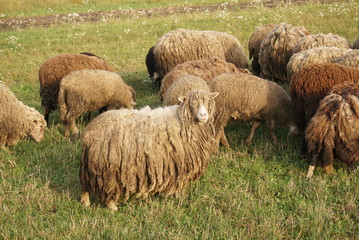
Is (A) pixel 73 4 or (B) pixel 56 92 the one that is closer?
(B) pixel 56 92

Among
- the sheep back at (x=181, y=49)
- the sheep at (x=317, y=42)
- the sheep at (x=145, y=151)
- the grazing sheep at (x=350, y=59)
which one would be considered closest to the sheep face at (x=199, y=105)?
the sheep at (x=145, y=151)

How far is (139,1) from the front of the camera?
1070 inches

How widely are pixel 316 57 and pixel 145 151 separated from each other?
406 cm

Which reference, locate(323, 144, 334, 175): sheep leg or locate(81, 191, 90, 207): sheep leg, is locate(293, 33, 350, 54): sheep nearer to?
locate(323, 144, 334, 175): sheep leg

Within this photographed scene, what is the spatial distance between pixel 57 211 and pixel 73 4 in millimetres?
23837

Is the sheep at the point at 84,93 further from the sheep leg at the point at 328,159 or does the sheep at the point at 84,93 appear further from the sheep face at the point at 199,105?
the sheep leg at the point at 328,159

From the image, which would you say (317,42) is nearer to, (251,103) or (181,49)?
(251,103)

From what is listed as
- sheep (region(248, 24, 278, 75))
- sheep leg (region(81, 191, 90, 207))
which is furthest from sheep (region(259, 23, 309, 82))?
sheep leg (region(81, 191, 90, 207))

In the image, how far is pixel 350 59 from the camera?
284 inches

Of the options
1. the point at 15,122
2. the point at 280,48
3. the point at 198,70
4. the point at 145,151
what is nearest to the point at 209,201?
the point at 145,151

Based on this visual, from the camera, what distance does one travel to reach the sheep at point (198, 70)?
7858mm

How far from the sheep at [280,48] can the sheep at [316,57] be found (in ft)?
5.26

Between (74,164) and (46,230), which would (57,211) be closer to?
(46,230)

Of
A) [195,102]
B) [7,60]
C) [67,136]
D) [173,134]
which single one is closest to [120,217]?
[173,134]
